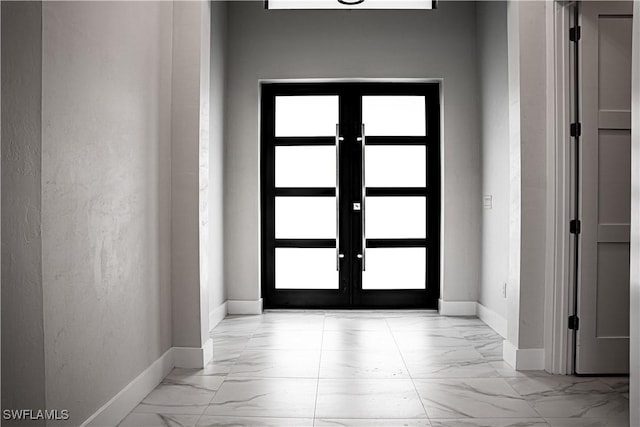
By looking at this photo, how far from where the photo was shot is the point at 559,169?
3.29m

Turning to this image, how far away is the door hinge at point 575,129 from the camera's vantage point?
3235 mm

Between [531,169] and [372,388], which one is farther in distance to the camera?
[531,169]

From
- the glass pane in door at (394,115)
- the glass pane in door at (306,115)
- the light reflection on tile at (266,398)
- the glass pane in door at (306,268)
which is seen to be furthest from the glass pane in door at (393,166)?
the light reflection on tile at (266,398)

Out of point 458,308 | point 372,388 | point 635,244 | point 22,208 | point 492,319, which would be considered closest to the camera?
point 22,208

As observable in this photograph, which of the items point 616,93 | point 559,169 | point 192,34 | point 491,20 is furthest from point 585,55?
point 192,34

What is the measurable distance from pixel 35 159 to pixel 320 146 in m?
3.77

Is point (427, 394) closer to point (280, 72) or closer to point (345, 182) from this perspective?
point (345, 182)

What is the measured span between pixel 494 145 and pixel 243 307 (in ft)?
8.98

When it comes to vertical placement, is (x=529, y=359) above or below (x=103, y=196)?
below

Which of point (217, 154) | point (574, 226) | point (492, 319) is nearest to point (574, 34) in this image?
point (574, 226)

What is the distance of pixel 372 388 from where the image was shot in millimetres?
3027

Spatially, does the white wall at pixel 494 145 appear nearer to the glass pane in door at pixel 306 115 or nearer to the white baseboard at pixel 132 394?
the glass pane in door at pixel 306 115

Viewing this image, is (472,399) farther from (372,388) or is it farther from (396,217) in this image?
(396,217)

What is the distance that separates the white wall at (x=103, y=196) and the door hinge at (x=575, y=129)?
7.93ft
